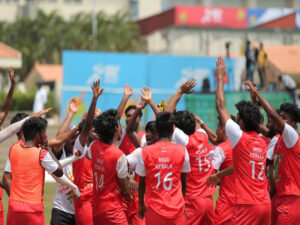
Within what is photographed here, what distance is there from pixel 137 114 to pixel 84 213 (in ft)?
4.19

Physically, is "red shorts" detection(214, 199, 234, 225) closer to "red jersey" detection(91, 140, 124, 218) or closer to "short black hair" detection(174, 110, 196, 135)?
"short black hair" detection(174, 110, 196, 135)

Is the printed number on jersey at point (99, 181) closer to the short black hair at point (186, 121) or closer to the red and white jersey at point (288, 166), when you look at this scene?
the short black hair at point (186, 121)

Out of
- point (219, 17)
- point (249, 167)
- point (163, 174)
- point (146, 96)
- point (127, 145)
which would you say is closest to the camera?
point (163, 174)

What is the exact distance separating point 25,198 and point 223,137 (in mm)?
2795

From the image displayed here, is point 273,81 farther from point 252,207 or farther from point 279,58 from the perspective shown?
point 252,207

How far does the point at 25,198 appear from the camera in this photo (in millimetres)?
6367

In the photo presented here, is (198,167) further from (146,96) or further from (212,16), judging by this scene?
(212,16)

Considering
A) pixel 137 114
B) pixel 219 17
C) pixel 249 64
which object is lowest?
pixel 137 114

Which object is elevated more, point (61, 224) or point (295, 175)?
point (295, 175)

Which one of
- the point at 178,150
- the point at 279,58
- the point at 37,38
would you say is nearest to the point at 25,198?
the point at 178,150

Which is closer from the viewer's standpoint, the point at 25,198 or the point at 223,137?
the point at 25,198

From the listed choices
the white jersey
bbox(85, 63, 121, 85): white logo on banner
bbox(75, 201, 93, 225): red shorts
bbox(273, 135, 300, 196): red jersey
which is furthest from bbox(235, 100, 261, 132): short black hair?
bbox(85, 63, 121, 85): white logo on banner

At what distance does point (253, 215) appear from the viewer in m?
6.73

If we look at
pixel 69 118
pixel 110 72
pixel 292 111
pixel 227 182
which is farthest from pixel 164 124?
pixel 110 72
